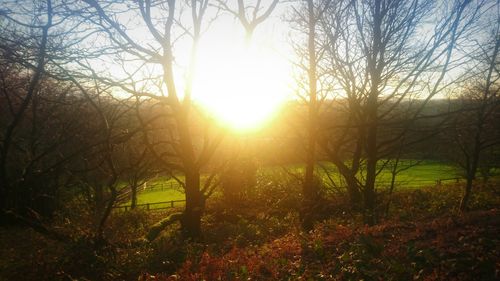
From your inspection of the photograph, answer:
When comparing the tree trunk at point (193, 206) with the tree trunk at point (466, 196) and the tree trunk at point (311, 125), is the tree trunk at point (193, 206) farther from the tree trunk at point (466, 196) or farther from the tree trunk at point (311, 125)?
the tree trunk at point (466, 196)

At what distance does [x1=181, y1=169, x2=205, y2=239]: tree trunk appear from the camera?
1084 centimetres

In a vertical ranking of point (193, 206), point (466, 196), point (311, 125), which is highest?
point (311, 125)

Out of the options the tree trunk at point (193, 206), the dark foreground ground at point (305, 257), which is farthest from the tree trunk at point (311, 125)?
the tree trunk at point (193, 206)

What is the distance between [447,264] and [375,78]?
21.7ft

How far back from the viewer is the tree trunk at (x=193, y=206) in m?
10.8

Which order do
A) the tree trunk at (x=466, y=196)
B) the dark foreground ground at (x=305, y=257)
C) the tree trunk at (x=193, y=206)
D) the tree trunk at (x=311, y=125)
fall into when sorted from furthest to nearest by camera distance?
the tree trunk at (x=466, y=196), the tree trunk at (x=193, y=206), the tree trunk at (x=311, y=125), the dark foreground ground at (x=305, y=257)

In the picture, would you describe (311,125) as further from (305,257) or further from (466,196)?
(466,196)

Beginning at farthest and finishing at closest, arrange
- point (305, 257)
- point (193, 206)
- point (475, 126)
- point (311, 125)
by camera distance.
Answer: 1. point (475, 126)
2. point (193, 206)
3. point (311, 125)
4. point (305, 257)

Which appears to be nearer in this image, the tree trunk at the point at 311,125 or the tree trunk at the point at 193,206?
the tree trunk at the point at 311,125

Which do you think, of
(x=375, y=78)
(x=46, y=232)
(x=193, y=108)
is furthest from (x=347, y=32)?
(x=46, y=232)

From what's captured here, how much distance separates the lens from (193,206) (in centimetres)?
1101

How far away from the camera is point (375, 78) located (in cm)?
1073

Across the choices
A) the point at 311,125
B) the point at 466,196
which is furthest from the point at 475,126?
the point at 311,125

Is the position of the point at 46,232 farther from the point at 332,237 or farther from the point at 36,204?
the point at 36,204
